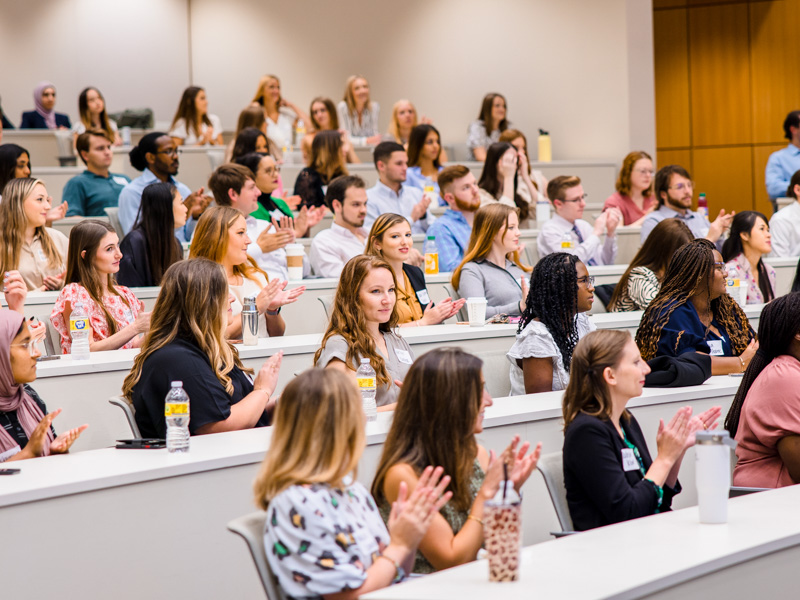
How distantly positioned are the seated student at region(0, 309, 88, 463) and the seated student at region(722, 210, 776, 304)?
3.96 meters

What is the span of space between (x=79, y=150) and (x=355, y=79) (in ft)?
11.5

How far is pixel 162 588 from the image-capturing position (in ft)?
7.68

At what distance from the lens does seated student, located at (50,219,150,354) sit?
3.80m

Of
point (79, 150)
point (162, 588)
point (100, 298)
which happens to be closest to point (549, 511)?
point (162, 588)

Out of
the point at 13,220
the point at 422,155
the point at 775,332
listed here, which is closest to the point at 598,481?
the point at 775,332

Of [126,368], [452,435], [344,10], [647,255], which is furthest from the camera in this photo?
[344,10]

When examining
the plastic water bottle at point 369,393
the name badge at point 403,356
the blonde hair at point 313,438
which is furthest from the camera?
the name badge at point 403,356

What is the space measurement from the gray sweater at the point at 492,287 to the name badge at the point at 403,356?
139cm

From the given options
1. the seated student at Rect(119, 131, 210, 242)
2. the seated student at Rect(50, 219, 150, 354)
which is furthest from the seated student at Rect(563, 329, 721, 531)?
the seated student at Rect(119, 131, 210, 242)

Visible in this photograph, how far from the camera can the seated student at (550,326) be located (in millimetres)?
3447

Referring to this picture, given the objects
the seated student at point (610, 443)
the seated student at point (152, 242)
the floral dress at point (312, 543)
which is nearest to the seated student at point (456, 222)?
the seated student at point (152, 242)

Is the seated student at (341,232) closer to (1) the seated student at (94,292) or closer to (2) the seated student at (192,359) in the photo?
(1) the seated student at (94,292)

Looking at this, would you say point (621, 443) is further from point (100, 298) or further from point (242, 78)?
point (242, 78)

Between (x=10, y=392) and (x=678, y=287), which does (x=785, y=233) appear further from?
(x=10, y=392)
